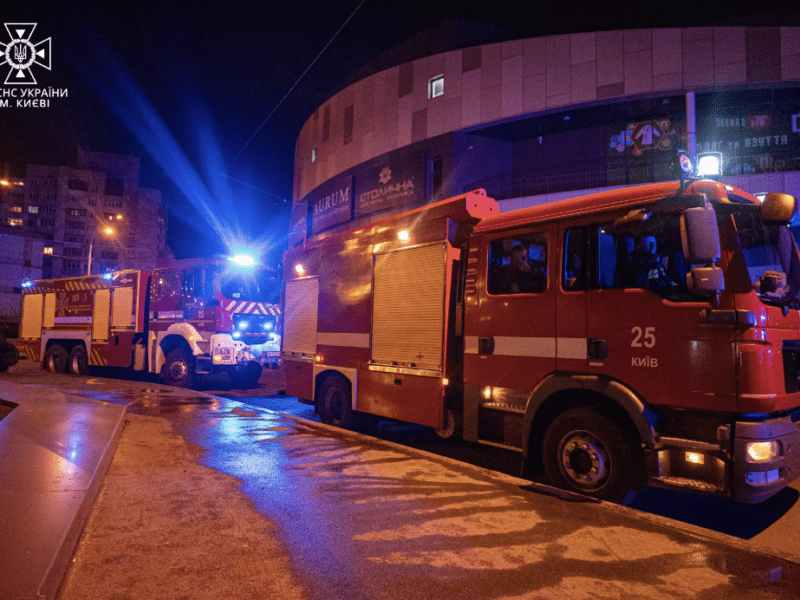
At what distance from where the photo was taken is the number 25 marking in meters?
4.46

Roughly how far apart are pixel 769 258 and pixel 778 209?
0.77 metres

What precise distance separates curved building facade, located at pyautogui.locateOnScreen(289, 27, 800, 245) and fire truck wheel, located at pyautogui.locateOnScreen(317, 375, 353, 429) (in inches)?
440

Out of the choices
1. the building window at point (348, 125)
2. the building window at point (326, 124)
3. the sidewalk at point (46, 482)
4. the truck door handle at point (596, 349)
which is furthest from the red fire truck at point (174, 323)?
the building window at point (326, 124)

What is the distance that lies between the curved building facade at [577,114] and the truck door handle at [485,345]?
46.4 ft

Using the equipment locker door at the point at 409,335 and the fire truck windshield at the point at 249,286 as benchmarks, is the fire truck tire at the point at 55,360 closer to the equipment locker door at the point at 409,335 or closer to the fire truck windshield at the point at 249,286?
the fire truck windshield at the point at 249,286

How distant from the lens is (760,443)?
154 inches

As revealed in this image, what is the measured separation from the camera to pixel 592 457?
15.7 feet

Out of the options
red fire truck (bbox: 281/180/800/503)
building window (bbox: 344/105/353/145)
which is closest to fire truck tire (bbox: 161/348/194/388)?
red fire truck (bbox: 281/180/800/503)

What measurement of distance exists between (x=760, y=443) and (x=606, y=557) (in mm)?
1489

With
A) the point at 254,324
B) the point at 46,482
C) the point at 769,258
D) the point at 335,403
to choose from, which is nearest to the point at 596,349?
the point at 769,258

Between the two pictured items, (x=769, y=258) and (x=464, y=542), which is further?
(x=769, y=258)

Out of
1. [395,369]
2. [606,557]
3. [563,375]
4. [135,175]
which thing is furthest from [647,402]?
[135,175]

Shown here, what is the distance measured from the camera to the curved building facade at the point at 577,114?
1761cm

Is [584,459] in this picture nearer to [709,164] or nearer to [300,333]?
[709,164]
